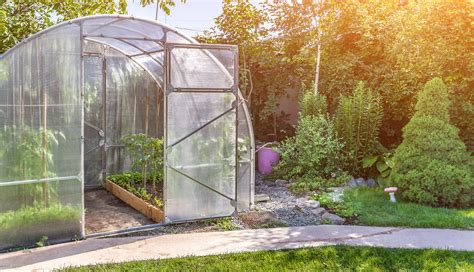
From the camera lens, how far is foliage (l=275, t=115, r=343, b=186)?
843cm

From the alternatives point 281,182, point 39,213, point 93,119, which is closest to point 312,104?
point 281,182

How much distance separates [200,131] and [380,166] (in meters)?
3.63

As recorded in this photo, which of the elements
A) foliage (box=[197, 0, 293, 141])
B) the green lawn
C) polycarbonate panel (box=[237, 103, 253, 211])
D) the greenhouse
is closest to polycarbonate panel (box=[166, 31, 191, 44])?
the greenhouse

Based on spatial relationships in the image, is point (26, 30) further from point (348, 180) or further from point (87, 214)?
point (348, 180)

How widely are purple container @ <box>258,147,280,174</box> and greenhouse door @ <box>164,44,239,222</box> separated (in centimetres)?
311

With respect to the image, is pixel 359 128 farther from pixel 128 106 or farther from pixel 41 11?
pixel 41 11

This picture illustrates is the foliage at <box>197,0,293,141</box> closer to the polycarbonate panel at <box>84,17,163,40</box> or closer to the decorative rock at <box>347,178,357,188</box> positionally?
the decorative rock at <box>347,178,357,188</box>

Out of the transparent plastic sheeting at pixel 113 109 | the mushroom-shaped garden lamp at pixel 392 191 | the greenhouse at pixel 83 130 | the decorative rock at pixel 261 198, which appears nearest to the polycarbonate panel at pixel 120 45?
the greenhouse at pixel 83 130

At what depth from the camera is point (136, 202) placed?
7.18 meters

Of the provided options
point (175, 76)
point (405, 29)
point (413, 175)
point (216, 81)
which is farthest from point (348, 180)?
point (175, 76)

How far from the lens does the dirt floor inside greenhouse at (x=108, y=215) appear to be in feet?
20.3

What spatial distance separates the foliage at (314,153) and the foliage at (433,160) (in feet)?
4.31

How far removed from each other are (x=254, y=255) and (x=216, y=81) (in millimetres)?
2392

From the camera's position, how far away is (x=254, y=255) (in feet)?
15.9
